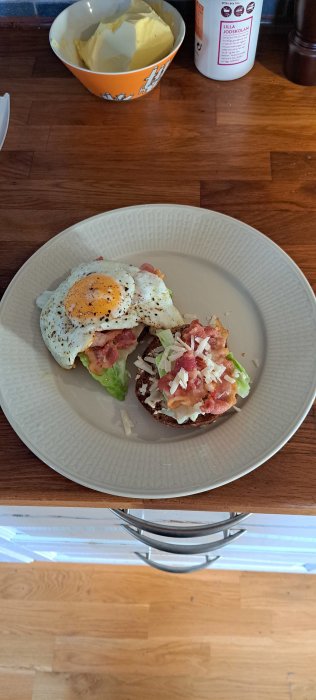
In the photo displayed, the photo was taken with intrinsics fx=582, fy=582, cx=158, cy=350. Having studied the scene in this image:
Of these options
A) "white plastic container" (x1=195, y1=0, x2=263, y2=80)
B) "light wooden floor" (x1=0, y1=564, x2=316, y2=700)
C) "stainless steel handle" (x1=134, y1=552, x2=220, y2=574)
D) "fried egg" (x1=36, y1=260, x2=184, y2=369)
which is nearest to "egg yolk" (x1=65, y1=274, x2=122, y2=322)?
"fried egg" (x1=36, y1=260, x2=184, y2=369)

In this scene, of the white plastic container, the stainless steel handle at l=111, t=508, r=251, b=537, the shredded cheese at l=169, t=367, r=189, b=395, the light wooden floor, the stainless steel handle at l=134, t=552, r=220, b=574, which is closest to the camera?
the shredded cheese at l=169, t=367, r=189, b=395

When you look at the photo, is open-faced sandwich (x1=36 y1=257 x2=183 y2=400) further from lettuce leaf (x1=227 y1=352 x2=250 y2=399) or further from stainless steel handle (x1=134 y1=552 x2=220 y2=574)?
stainless steel handle (x1=134 y1=552 x2=220 y2=574)

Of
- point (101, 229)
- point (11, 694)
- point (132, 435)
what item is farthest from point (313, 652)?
point (101, 229)

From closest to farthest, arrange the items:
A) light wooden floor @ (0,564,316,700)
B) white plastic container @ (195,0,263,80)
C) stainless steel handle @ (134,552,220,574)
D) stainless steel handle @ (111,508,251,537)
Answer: stainless steel handle @ (111,508,251,537) → white plastic container @ (195,0,263,80) → stainless steel handle @ (134,552,220,574) → light wooden floor @ (0,564,316,700)

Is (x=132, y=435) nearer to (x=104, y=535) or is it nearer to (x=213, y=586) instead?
(x=104, y=535)

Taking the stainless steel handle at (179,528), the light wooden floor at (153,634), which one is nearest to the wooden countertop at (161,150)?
the stainless steel handle at (179,528)

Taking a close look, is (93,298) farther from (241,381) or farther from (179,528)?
(179,528)

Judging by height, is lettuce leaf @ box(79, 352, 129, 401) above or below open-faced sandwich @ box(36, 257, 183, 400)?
below
